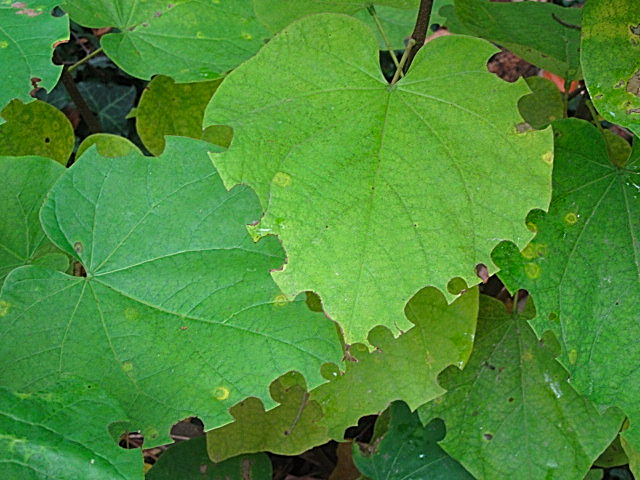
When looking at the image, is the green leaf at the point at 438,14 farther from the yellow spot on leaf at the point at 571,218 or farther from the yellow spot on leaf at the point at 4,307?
the yellow spot on leaf at the point at 4,307

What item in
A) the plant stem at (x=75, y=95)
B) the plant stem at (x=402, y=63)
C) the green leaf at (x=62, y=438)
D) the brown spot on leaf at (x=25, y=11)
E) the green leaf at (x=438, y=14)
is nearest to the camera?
the green leaf at (x=62, y=438)

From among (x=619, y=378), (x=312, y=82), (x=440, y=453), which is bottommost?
(x=440, y=453)

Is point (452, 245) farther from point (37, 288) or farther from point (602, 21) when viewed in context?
point (37, 288)

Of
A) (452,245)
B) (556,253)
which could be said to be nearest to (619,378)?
(556,253)

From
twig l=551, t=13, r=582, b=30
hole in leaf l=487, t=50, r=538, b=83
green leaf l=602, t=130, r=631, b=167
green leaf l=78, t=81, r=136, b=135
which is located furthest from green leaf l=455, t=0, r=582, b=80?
green leaf l=78, t=81, r=136, b=135

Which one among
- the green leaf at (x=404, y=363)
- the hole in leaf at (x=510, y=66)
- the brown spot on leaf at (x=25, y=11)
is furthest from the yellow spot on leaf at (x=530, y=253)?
the hole in leaf at (x=510, y=66)

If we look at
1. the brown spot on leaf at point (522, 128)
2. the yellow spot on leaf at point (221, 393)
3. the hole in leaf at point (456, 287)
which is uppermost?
the brown spot on leaf at point (522, 128)
